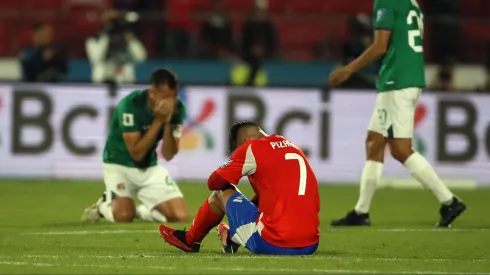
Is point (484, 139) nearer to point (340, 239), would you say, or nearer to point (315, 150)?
point (315, 150)

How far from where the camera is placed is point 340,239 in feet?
33.5

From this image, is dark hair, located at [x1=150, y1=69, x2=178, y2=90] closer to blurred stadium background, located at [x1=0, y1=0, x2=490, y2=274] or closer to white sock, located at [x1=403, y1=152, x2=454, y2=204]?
blurred stadium background, located at [x1=0, y1=0, x2=490, y2=274]

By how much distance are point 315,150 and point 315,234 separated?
8.06m

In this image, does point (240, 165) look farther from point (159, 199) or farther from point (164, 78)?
point (159, 199)

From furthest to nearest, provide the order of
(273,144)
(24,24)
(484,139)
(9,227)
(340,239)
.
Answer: (24,24), (484,139), (9,227), (340,239), (273,144)

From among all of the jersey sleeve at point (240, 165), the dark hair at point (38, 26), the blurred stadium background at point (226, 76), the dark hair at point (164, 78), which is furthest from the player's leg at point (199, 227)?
the dark hair at point (38, 26)

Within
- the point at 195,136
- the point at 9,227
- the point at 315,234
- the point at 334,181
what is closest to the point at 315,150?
the point at 334,181

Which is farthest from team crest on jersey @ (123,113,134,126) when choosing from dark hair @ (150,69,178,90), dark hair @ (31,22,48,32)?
dark hair @ (31,22,48,32)

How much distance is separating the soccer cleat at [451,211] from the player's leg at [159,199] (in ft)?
8.00

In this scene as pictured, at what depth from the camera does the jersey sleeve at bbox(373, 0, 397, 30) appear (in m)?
11.0

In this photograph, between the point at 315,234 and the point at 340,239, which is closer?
the point at 315,234

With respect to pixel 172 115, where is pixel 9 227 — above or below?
below

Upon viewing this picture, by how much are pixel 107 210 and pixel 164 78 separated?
145 centimetres

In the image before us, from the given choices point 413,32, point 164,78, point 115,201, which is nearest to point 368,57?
point 413,32
